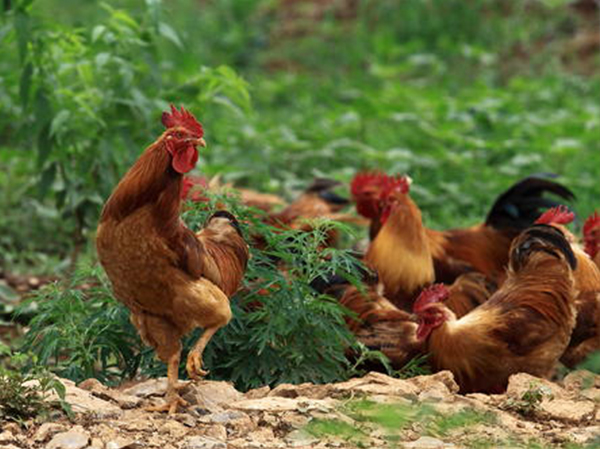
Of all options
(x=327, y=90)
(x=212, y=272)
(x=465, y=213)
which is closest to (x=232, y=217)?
(x=212, y=272)

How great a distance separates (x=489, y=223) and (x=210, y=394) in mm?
2717

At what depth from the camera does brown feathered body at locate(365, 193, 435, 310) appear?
586 cm

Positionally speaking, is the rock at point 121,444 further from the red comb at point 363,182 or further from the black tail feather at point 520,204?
the black tail feather at point 520,204

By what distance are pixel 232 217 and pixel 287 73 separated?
26.8ft

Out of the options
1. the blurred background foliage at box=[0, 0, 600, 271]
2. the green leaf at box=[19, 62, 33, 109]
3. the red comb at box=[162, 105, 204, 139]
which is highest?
the red comb at box=[162, 105, 204, 139]

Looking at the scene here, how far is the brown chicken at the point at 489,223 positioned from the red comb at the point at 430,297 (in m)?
1.12

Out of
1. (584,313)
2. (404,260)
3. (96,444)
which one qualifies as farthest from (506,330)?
(96,444)

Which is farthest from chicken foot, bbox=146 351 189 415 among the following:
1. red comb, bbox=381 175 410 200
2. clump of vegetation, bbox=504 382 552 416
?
red comb, bbox=381 175 410 200

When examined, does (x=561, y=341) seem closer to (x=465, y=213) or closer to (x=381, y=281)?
(x=381, y=281)

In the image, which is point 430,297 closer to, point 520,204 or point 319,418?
point 319,418

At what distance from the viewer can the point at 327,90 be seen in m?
11.5

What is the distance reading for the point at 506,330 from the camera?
502cm

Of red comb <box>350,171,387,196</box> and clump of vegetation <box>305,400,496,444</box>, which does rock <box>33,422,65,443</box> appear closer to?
clump of vegetation <box>305,400,496,444</box>

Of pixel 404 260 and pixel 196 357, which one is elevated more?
pixel 196 357
